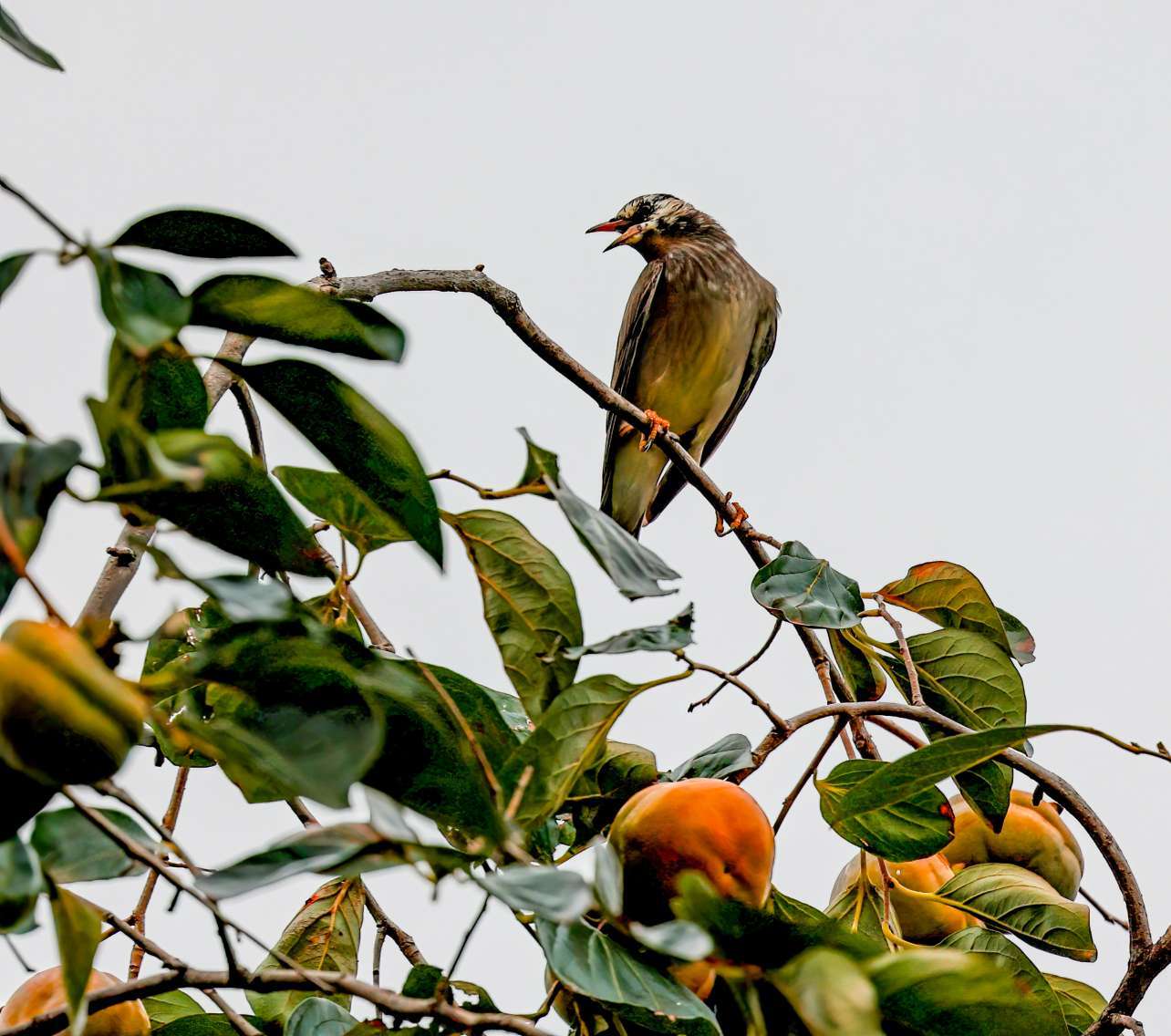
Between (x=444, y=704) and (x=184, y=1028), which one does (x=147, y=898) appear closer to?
(x=184, y=1028)

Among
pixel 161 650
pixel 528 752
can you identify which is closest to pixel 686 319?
pixel 161 650

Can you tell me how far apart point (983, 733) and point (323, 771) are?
408 mm

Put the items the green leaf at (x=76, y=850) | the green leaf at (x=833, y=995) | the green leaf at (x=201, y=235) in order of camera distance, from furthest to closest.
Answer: the green leaf at (x=201, y=235) → the green leaf at (x=76, y=850) → the green leaf at (x=833, y=995)

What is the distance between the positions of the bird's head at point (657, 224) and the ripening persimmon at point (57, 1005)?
4923 mm

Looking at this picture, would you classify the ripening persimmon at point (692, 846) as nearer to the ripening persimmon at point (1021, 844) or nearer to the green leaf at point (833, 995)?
the green leaf at point (833, 995)

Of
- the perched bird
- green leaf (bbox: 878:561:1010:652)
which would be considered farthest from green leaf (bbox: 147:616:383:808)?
the perched bird

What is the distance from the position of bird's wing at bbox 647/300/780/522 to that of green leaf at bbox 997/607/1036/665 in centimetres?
352

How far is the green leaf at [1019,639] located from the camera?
1720mm

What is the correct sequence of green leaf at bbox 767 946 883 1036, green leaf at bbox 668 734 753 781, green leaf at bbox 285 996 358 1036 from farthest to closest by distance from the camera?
green leaf at bbox 668 734 753 781 → green leaf at bbox 285 996 358 1036 → green leaf at bbox 767 946 883 1036

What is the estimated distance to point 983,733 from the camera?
2.62 feet

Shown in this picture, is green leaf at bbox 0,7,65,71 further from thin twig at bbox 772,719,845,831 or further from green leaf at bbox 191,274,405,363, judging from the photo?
thin twig at bbox 772,719,845,831

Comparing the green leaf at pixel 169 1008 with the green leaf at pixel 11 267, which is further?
the green leaf at pixel 169 1008

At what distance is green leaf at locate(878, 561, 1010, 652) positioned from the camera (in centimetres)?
164

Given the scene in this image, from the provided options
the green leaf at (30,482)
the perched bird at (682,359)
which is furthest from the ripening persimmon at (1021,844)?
the perched bird at (682,359)
